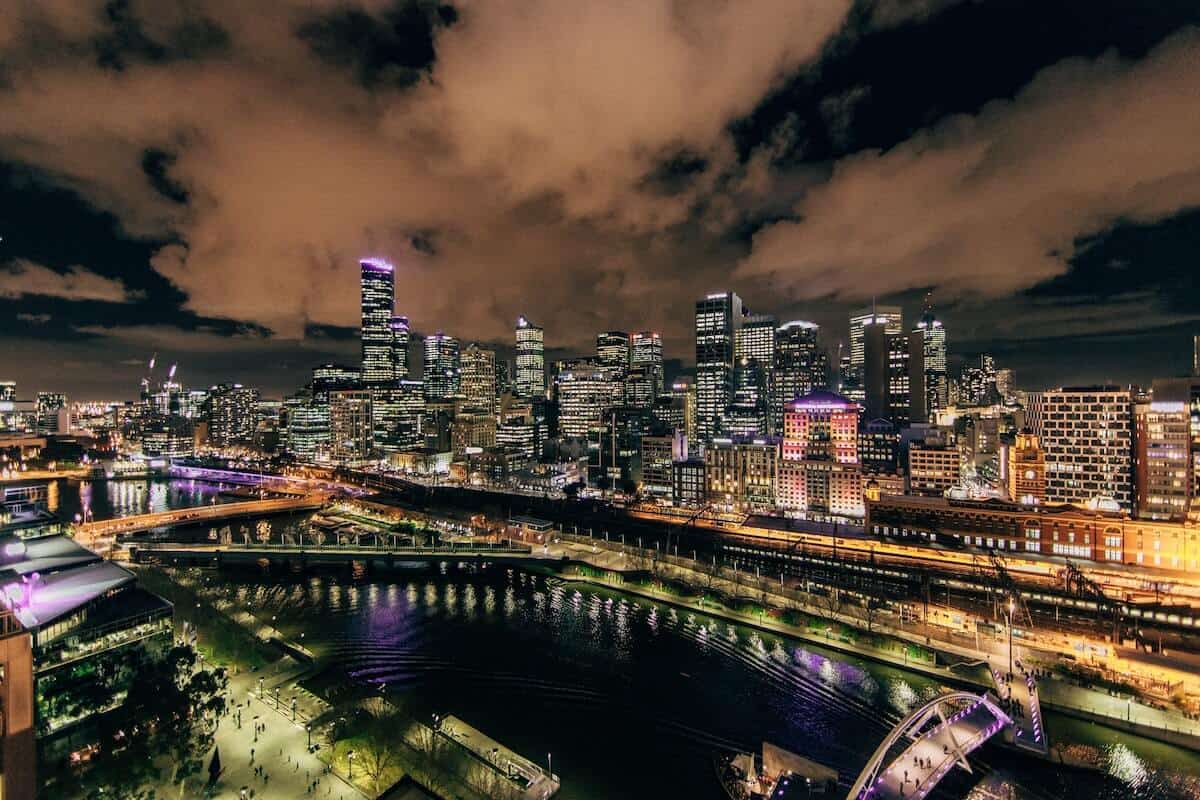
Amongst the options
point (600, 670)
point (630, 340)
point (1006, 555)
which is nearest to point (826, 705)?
point (600, 670)

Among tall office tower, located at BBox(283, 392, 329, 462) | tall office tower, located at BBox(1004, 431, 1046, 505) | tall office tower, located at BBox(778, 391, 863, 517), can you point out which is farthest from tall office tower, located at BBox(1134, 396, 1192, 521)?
tall office tower, located at BBox(283, 392, 329, 462)

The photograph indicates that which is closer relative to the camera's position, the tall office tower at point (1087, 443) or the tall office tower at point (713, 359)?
the tall office tower at point (1087, 443)

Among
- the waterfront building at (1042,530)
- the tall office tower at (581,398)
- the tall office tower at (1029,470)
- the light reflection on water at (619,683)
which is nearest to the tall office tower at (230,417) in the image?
the tall office tower at (581,398)

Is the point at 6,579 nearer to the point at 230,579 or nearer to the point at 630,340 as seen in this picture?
the point at 230,579

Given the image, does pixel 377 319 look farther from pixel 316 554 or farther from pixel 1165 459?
pixel 1165 459

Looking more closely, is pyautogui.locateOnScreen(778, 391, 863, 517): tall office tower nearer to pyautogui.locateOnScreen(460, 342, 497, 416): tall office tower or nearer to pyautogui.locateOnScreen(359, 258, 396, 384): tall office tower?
pyautogui.locateOnScreen(460, 342, 497, 416): tall office tower

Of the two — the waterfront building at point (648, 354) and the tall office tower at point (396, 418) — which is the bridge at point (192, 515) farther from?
the waterfront building at point (648, 354)
